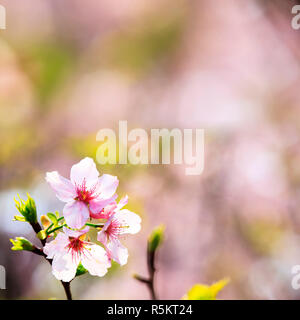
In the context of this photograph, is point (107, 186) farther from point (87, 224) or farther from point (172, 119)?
point (172, 119)

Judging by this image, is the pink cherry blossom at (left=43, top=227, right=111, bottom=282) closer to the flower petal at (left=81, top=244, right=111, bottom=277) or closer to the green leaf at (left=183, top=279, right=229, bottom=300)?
the flower petal at (left=81, top=244, right=111, bottom=277)

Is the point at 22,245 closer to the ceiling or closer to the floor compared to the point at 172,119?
closer to the floor

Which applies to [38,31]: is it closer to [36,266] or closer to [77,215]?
[36,266]

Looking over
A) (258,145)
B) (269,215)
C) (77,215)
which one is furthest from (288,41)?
(77,215)

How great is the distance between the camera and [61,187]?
1.72ft

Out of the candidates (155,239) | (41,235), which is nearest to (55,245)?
(41,235)

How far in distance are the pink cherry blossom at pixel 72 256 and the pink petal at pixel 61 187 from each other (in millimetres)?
50

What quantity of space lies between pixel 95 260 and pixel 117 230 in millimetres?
43

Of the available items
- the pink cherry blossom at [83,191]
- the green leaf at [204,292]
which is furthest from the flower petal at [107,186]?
the green leaf at [204,292]

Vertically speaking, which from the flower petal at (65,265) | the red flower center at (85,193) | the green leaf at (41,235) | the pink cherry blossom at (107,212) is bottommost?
the flower petal at (65,265)

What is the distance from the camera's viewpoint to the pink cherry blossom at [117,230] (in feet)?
1.61

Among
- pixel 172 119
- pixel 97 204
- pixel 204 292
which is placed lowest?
pixel 204 292

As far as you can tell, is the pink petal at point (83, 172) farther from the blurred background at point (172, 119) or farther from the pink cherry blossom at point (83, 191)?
the blurred background at point (172, 119)

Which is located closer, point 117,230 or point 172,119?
point 117,230
